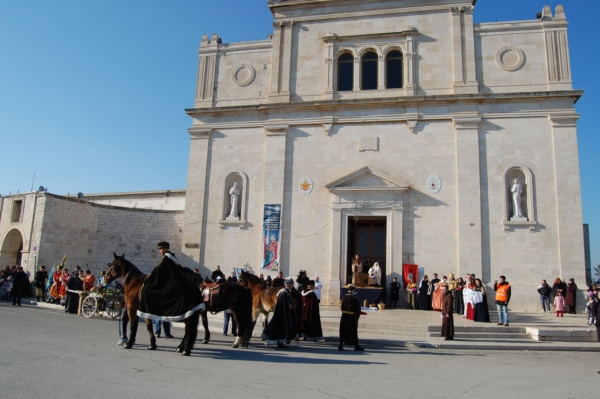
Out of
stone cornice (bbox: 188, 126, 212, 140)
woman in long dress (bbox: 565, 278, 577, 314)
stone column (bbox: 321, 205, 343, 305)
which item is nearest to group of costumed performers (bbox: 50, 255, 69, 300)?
stone cornice (bbox: 188, 126, 212, 140)

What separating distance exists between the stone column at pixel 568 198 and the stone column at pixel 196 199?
617 inches

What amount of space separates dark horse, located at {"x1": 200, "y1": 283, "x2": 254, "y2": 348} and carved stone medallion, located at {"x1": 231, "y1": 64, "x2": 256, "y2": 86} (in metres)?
15.1

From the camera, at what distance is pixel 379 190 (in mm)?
19953

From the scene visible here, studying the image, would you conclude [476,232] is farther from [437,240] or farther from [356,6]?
[356,6]

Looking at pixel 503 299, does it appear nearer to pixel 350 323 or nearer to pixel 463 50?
pixel 350 323

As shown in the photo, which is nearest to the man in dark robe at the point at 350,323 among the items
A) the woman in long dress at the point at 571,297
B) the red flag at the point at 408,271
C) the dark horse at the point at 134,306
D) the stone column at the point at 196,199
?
the dark horse at the point at 134,306

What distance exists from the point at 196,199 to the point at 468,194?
41.7 ft

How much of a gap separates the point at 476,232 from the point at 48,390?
16.9 meters

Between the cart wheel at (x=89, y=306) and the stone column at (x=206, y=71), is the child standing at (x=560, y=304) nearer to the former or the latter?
the cart wheel at (x=89, y=306)

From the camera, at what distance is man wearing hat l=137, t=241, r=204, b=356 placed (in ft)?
28.4

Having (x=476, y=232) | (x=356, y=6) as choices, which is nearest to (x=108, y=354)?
(x=476, y=232)

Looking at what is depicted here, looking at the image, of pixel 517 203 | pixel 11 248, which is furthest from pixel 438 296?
pixel 11 248

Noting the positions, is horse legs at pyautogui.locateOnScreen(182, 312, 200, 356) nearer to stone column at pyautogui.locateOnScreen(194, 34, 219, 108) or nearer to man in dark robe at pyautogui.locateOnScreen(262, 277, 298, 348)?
man in dark robe at pyautogui.locateOnScreen(262, 277, 298, 348)

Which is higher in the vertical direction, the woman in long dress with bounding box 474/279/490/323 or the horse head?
the horse head
